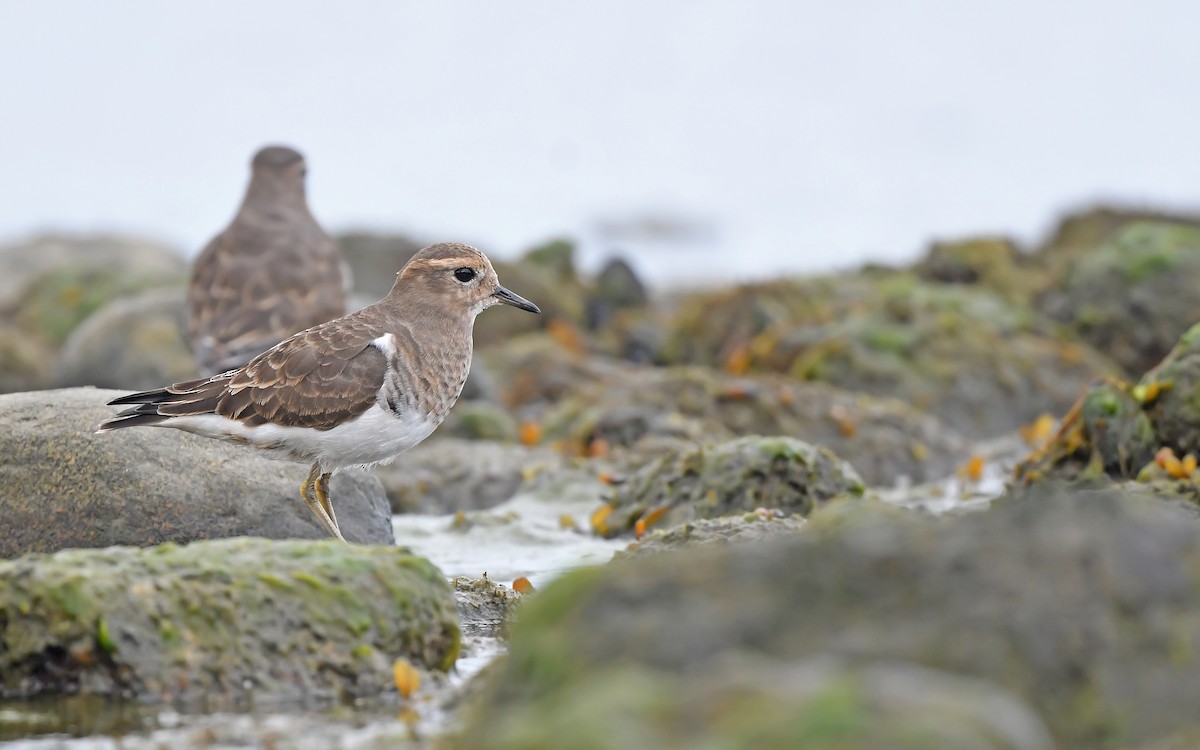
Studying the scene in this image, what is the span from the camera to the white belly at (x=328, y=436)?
6.63m

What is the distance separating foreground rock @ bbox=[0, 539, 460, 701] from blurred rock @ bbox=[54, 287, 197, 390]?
7810mm

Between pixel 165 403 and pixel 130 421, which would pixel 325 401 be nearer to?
pixel 165 403

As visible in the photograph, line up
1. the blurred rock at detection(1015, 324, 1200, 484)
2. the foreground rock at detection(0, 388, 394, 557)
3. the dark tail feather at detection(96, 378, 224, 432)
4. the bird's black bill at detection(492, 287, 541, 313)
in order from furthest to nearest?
the bird's black bill at detection(492, 287, 541, 313) → the blurred rock at detection(1015, 324, 1200, 484) → the dark tail feather at detection(96, 378, 224, 432) → the foreground rock at detection(0, 388, 394, 557)

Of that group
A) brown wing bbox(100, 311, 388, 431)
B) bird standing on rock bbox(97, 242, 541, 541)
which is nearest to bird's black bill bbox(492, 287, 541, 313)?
bird standing on rock bbox(97, 242, 541, 541)

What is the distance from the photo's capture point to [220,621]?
4.78 meters

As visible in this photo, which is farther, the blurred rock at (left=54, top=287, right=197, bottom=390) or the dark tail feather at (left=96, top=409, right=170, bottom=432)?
the blurred rock at (left=54, top=287, right=197, bottom=390)

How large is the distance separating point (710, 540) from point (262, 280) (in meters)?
4.94

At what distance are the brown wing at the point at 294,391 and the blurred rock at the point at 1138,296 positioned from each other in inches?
338

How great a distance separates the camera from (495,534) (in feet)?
27.2

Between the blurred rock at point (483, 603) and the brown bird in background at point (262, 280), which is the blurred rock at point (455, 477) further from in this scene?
the blurred rock at point (483, 603)

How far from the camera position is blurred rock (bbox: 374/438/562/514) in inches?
369

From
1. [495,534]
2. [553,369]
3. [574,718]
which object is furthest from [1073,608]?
[553,369]

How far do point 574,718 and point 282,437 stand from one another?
3.95 meters

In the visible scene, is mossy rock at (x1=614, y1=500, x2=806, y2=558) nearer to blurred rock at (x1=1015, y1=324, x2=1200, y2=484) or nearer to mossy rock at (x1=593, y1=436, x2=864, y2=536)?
mossy rock at (x1=593, y1=436, x2=864, y2=536)
